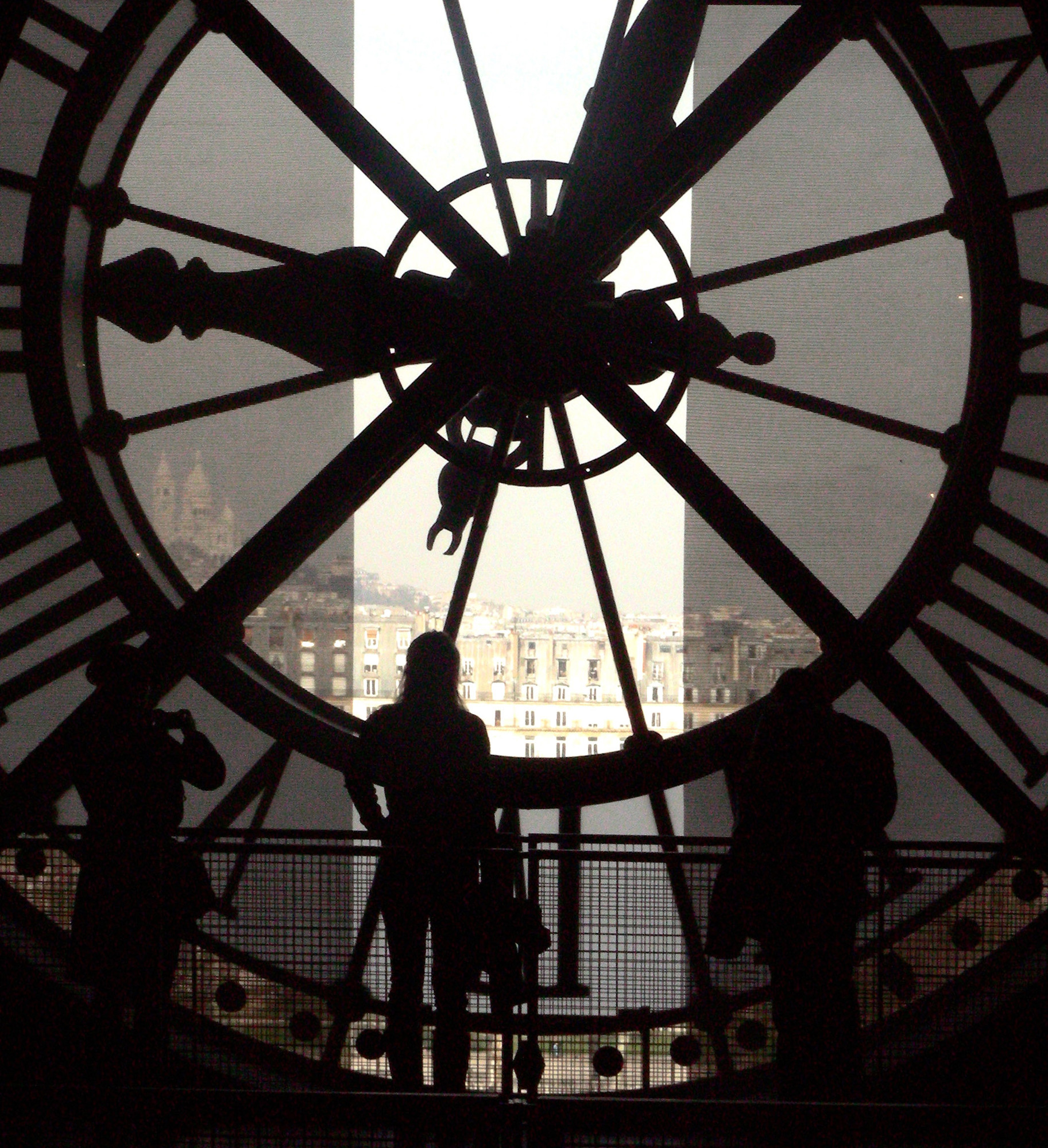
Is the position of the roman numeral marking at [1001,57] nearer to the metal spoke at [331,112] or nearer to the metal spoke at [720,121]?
the metal spoke at [720,121]

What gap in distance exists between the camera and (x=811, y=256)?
4035 mm

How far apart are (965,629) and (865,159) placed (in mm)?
1554

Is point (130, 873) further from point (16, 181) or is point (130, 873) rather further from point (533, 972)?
point (16, 181)

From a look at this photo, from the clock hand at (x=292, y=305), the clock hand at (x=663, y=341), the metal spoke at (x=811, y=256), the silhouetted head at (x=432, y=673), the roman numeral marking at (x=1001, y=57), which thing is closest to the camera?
the silhouetted head at (x=432, y=673)

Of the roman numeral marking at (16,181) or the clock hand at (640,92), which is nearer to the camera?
the clock hand at (640,92)

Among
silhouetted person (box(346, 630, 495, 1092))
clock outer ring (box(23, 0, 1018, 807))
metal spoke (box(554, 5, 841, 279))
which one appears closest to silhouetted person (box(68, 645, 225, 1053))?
silhouetted person (box(346, 630, 495, 1092))

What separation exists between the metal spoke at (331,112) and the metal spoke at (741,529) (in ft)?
2.21


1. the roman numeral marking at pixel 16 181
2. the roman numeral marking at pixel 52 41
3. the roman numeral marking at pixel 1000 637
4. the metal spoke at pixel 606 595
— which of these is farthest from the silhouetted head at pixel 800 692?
the roman numeral marking at pixel 52 41

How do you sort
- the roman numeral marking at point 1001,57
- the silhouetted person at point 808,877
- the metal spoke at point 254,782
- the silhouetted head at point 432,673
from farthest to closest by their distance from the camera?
the metal spoke at point 254,782 → the roman numeral marking at point 1001,57 → the silhouetted head at point 432,673 → the silhouetted person at point 808,877

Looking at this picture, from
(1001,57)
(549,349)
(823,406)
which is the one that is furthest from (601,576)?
(1001,57)

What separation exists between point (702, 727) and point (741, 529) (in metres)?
1.44

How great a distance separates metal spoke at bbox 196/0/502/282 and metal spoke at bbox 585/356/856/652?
0.67 m

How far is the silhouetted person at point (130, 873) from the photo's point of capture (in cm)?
275

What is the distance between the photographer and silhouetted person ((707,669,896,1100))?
8.81ft
